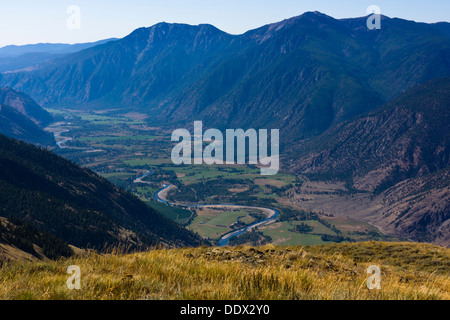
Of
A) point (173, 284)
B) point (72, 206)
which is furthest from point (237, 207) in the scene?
point (173, 284)

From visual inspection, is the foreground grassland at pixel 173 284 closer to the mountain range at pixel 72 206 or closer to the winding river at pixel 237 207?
the mountain range at pixel 72 206

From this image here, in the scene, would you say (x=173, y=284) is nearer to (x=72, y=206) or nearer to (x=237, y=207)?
(x=72, y=206)

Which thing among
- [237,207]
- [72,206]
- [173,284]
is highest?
[173,284]

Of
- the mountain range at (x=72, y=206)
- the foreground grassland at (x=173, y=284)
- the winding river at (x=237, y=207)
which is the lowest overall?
the winding river at (x=237, y=207)

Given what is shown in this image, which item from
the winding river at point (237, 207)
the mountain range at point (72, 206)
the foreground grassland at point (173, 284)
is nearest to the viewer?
the foreground grassland at point (173, 284)

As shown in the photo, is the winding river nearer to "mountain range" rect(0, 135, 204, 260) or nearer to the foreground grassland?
"mountain range" rect(0, 135, 204, 260)

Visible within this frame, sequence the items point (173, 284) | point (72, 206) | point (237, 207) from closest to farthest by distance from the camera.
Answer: point (173, 284), point (72, 206), point (237, 207)

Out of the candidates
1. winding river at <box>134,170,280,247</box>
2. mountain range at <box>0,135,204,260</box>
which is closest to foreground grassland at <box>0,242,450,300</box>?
mountain range at <box>0,135,204,260</box>

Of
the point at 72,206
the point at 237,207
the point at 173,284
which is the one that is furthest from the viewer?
the point at 237,207

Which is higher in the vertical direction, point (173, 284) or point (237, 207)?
point (173, 284)

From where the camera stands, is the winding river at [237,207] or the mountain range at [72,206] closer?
the mountain range at [72,206]

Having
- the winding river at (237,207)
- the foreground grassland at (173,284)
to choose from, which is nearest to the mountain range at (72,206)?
the winding river at (237,207)

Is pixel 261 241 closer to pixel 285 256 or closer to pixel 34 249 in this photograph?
pixel 34 249
